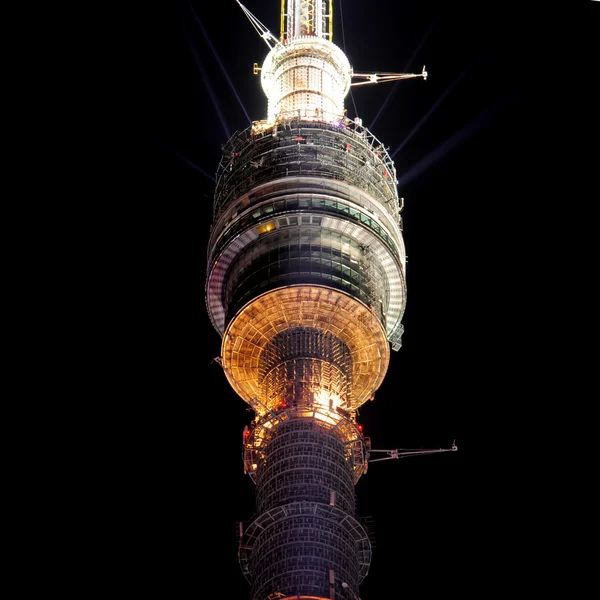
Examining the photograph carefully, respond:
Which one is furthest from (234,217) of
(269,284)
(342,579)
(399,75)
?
(399,75)

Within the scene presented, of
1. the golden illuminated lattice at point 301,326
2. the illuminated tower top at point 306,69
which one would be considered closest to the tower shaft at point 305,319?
the golden illuminated lattice at point 301,326

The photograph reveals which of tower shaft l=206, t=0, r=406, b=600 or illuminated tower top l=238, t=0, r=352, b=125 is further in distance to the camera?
illuminated tower top l=238, t=0, r=352, b=125

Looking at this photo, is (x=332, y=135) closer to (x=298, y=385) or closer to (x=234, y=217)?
(x=234, y=217)

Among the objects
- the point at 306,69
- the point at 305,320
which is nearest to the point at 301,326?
the point at 305,320

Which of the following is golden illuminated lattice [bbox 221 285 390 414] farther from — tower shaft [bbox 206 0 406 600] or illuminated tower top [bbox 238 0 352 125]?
illuminated tower top [bbox 238 0 352 125]

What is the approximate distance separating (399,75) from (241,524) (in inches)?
1875

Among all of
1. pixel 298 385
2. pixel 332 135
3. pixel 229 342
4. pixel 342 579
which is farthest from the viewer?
pixel 332 135

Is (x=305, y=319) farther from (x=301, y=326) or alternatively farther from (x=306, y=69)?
(x=306, y=69)

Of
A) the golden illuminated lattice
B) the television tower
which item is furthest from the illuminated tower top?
the golden illuminated lattice

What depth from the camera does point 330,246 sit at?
5653cm

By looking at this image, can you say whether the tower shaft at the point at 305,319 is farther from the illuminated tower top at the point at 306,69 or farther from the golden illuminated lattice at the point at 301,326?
the illuminated tower top at the point at 306,69

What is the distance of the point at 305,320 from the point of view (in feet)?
181

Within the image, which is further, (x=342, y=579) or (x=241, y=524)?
(x=241, y=524)

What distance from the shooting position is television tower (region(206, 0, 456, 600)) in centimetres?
4691
